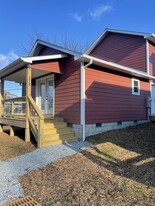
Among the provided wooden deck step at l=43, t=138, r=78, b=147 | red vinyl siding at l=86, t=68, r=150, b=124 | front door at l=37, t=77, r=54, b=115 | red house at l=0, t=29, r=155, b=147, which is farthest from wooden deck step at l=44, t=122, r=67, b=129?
front door at l=37, t=77, r=54, b=115

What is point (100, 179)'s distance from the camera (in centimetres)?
433

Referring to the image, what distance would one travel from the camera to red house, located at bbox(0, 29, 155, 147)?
26.1ft

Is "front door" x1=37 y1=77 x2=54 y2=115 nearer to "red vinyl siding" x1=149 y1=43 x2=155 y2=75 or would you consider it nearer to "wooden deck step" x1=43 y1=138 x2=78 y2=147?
"wooden deck step" x1=43 y1=138 x2=78 y2=147

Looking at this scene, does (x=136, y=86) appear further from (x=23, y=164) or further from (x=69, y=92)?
(x=23, y=164)

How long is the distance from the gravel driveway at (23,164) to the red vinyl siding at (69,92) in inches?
59.7

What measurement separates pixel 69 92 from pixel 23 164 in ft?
13.4

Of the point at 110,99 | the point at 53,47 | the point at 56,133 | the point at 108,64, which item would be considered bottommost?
the point at 56,133

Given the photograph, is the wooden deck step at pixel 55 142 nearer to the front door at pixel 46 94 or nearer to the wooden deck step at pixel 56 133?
the wooden deck step at pixel 56 133

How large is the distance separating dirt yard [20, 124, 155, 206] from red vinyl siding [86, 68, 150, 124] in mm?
2208

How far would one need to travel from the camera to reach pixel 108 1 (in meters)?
13.5

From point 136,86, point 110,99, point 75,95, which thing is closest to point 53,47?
point 75,95

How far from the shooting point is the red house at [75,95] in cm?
795

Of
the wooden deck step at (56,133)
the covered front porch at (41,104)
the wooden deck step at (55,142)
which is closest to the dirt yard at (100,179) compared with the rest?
the wooden deck step at (55,142)

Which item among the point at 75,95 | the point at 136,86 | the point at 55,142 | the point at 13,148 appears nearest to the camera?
the point at 13,148
